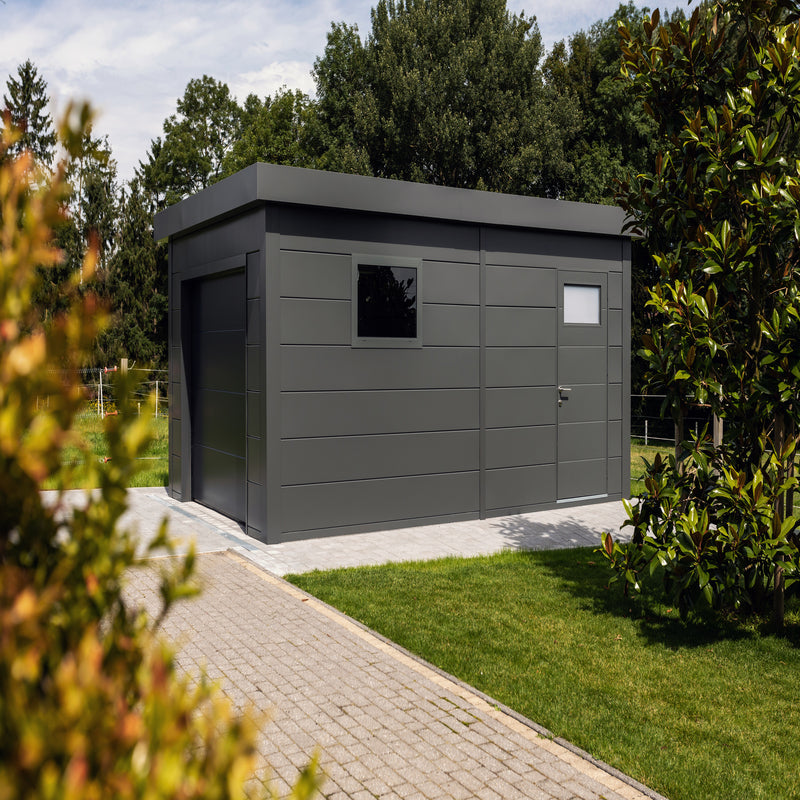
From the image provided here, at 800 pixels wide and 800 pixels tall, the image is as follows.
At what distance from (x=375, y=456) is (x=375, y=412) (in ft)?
1.62

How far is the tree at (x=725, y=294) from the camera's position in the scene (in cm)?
556

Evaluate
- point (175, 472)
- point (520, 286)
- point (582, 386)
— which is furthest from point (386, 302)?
point (175, 472)

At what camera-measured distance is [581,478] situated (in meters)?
11.2

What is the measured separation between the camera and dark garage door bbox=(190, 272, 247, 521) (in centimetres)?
975

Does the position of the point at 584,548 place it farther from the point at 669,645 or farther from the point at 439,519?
the point at 669,645

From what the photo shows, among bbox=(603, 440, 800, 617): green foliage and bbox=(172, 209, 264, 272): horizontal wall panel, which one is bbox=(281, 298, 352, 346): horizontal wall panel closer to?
bbox=(172, 209, 264, 272): horizontal wall panel

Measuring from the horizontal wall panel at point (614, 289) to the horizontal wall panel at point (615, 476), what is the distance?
83.3 inches

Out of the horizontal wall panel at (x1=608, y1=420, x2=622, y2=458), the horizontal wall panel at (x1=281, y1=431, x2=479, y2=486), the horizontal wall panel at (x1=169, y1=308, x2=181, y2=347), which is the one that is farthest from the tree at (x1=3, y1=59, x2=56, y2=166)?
the horizontal wall panel at (x1=608, y1=420, x2=622, y2=458)

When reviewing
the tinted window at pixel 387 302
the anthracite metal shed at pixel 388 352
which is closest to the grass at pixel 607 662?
the anthracite metal shed at pixel 388 352

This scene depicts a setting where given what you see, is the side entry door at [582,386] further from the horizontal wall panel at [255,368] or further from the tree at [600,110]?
the tree at [600,110]

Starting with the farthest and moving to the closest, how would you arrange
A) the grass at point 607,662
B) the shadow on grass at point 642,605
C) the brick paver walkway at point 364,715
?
the shadow on grass at point 642,605 → the grass at point 607,662 → the brick paver walkway at point 364,715

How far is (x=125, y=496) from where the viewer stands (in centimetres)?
148

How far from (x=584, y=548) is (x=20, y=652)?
26.4ft

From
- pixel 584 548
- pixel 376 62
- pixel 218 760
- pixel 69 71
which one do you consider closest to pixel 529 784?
pixel 218 760
